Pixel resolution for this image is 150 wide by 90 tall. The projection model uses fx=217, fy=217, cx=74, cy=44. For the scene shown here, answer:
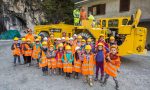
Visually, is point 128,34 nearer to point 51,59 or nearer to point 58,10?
point 51,59

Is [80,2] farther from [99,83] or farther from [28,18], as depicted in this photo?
[99,83]

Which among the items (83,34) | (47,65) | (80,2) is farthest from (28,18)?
(47,65)

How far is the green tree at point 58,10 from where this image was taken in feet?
82.1

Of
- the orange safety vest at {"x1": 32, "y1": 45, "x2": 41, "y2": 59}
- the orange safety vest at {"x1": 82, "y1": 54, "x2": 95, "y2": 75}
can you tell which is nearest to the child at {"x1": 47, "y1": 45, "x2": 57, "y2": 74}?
the orange safety vest at {"x1": 32, "y1": 45, "x2": 41, "y2": 59}

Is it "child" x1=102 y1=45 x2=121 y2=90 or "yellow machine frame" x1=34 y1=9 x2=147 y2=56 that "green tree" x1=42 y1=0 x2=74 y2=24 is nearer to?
"yellow machine frame" x1=34 y1=9 x2=147 y2=56

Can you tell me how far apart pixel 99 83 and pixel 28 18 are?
26.3 m

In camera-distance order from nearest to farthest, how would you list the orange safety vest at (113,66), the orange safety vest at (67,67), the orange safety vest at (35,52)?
the orange safety vest at (113,66) → the orange safety vest at (67,67) → the orange safety vest at (35,52)

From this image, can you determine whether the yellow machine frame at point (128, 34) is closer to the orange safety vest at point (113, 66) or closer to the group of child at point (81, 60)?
the group of child at point (81, 60)

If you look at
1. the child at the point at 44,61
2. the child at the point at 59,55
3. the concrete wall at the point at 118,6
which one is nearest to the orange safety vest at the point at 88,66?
the child at the point at 59,55

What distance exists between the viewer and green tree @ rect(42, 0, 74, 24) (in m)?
25.0

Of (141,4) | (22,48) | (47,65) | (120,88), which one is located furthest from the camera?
(141,4)

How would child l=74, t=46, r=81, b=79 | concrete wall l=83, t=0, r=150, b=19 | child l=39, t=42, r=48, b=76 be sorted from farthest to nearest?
concrete wall l=83, t=0, r=150, b=19 → child l=39, t=42, r=48, b=76 → child l=74, t=46, r=81, b=79

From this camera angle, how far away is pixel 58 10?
24969 mm

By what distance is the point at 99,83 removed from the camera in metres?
7.46
